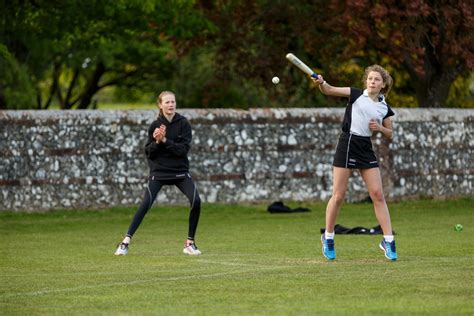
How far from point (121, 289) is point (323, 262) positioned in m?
2.99

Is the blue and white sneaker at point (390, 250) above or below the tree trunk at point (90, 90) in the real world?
above

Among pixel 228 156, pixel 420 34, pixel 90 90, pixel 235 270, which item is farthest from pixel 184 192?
pixel 90 90

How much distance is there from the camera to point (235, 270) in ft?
40.2

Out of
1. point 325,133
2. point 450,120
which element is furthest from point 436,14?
point 325,133

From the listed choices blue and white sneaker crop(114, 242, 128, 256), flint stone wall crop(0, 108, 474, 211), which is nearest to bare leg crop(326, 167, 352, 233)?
blue and white sneaker crop(114, 242, 128, 256)

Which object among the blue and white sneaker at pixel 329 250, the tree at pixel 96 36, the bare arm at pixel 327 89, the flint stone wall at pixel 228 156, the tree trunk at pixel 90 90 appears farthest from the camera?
the tree trunk at pixel 90 90

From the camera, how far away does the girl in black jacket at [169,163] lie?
14.4 m

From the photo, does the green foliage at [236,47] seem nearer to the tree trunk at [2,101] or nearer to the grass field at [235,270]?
the tree trunk at [2,101]

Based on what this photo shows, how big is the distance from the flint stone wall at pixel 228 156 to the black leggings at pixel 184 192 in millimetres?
7894

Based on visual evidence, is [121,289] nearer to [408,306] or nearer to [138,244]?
[408,306]

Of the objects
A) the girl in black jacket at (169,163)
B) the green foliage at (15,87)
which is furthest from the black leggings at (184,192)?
the green foliage at (15,87)

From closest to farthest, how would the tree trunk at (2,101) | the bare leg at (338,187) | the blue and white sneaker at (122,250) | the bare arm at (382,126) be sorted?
1. the bare arm at (382,126)
2. the bare leg at (338,187)
3. the blue and white sneaker at (122,250)
4. the tree trunk at (2,101)

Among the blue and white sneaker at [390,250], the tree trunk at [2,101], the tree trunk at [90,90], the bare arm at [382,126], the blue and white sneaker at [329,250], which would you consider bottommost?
the tree trunk at [90,90]

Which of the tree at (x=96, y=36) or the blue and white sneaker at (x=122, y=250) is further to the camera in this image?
the tree at (x=96, y=36)
